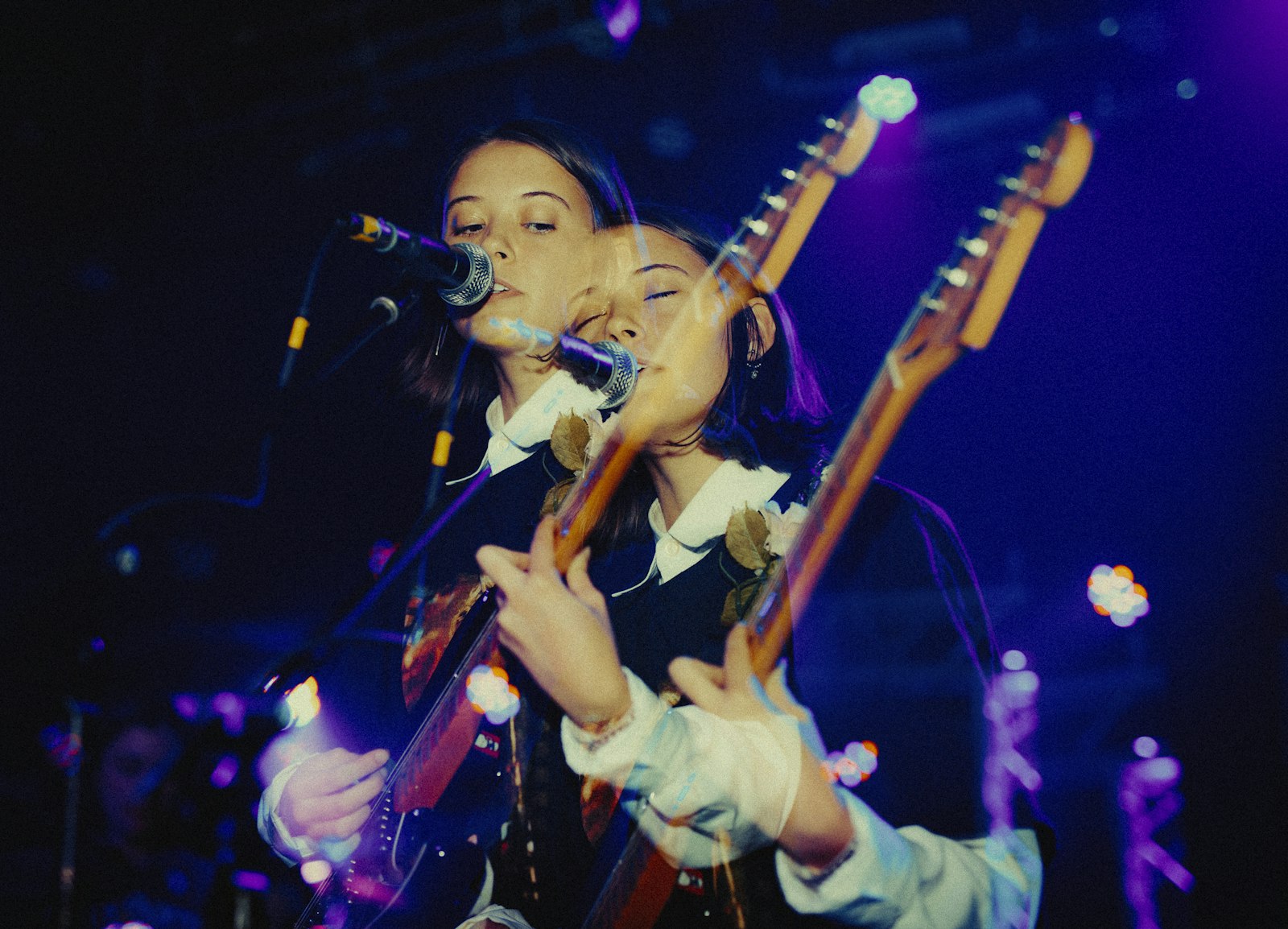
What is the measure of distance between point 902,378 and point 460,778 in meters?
1.05

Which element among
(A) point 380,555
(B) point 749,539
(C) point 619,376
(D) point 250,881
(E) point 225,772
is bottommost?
(D) point 250,881

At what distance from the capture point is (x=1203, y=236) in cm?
174

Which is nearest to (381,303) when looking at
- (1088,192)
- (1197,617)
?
(1088,192)

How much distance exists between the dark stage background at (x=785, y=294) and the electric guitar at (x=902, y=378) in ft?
0.67

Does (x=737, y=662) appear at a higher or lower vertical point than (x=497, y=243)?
lower

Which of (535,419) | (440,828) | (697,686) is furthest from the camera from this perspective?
(535,419)

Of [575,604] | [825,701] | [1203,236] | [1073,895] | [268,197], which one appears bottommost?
[575,604]

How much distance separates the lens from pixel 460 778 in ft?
4.84

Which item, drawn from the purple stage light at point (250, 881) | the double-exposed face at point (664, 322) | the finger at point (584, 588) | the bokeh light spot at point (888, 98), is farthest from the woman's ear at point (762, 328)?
the purple stage light at point (250, 881)

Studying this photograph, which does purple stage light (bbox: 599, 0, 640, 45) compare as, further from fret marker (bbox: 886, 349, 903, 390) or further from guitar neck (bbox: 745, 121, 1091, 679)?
fret marker (bbox: 886, 349, 903, 390)

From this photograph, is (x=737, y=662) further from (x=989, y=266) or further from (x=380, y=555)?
(x=380, y=555)

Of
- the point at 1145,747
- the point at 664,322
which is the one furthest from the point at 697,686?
the point at 1145,747

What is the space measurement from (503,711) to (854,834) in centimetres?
69

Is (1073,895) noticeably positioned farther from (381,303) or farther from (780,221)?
(381,303)
